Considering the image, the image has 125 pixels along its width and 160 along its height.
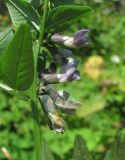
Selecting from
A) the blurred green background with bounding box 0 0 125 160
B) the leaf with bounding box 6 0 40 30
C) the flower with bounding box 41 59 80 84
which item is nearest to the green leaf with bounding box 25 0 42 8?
the leaf with bounding box 6 0 40 30

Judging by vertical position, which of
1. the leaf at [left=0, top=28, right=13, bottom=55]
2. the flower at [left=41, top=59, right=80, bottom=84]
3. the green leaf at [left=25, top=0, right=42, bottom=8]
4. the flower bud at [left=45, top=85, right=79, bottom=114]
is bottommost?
the flower bud at [left=45, top=85, right=79, bottom=114]

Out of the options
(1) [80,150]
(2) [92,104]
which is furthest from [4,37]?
(2) [92,104]

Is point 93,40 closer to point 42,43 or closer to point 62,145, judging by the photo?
point 62,145

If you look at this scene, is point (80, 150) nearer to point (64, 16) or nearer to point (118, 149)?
point (118, 149)

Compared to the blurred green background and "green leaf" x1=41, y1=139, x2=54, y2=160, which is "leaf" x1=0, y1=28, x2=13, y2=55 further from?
the blurred green background

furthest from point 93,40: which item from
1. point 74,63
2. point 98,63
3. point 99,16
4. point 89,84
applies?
Result: point 74,63

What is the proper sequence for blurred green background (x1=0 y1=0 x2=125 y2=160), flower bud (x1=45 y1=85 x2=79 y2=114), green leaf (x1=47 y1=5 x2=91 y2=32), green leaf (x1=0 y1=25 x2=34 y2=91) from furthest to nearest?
1. blurred green background (x1=0 y1=0 x2=125 y2=160)
2. flower bud (x1=45 y1=85 x2=79 y2=114)
3. green leaf (x1=47 y1=5 x2=91 y2=32)
4. green leaf (x1=0 y1=25 x2=34 y2=91)
